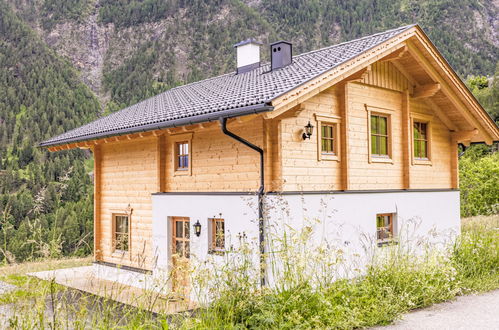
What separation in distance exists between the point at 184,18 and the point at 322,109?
90.8m

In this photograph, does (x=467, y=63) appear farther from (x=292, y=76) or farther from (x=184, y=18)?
(x=292, y=76)

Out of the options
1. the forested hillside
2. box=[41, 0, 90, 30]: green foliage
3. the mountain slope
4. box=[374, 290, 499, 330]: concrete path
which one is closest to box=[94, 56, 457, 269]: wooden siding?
box=[374, 290, 499, 330]: concrete path

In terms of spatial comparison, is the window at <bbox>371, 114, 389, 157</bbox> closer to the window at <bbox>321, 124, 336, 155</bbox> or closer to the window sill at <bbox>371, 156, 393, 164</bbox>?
the window sill at <bbox>371, 156, 393, 164</bbox>

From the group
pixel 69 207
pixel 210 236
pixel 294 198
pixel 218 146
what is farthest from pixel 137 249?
pixel 69 207

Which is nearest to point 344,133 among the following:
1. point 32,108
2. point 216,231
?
point 216,231

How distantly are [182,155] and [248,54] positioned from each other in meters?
4.53

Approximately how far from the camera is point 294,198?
8469 mm

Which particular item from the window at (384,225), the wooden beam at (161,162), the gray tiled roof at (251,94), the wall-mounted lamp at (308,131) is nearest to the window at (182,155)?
the wooden beam at (161,162)

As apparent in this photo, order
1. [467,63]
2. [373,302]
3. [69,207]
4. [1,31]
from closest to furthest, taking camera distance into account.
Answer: [373,302], [69,207], [467,63], [1,31]

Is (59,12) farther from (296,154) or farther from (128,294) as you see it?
(128,294)

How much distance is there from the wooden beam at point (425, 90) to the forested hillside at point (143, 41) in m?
54.6

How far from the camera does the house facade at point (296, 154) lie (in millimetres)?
8578

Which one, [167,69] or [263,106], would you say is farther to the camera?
[167,69]

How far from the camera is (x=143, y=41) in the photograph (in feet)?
310
